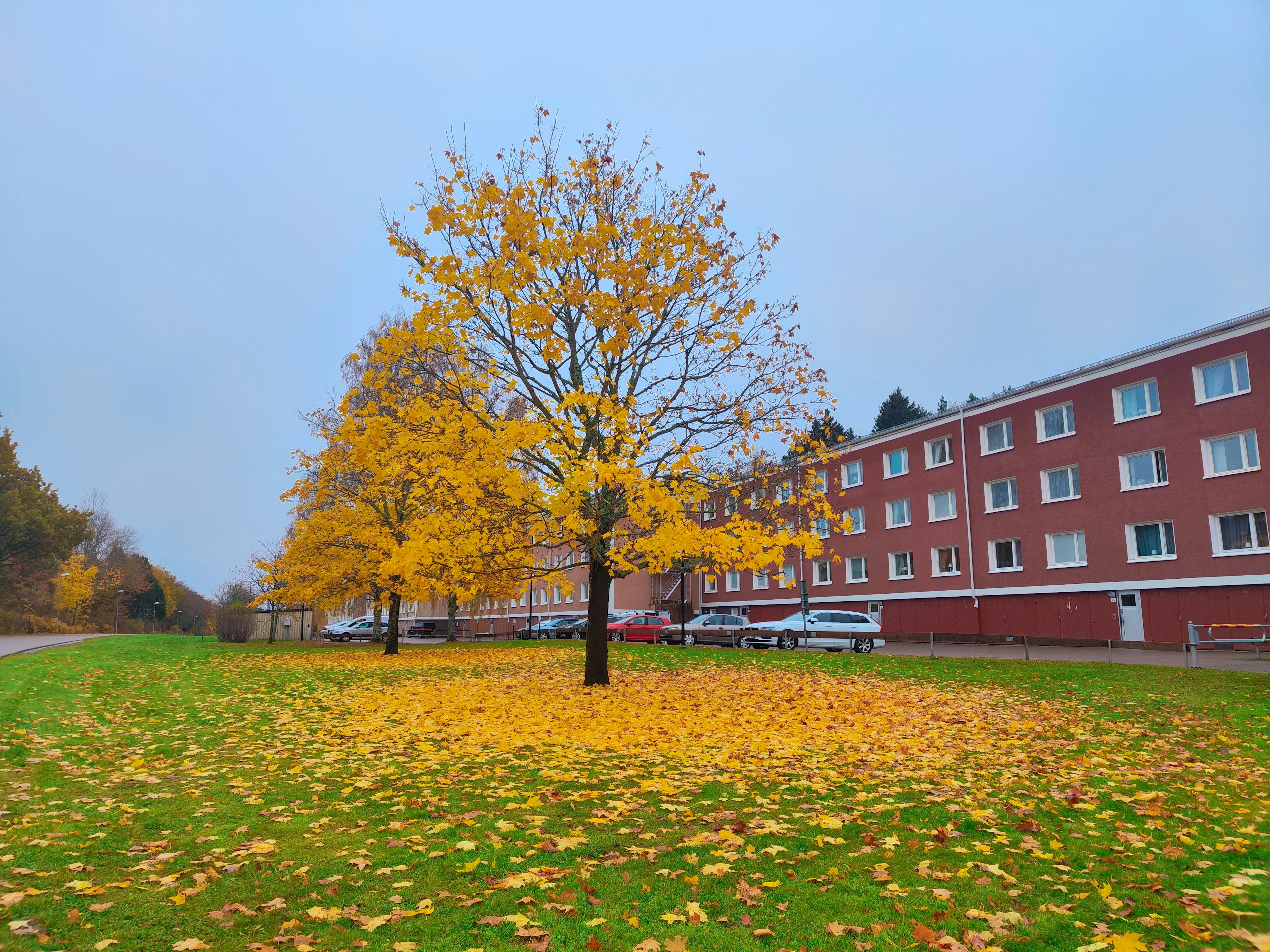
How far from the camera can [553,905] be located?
4574 mm

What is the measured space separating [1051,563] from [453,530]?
1135 inches

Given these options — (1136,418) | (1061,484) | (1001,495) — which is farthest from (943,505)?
(1136,418)

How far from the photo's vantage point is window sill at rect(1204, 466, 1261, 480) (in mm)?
27500

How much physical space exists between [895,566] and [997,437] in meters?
8.90

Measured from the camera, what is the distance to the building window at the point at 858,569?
4388 centimetres

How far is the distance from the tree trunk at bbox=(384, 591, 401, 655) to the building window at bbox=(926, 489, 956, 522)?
2671 centimetres

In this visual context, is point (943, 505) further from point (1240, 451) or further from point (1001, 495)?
point (1240, 451)

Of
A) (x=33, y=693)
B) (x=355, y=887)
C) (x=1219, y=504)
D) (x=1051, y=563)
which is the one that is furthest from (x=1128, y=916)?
(x=1051, y=563)

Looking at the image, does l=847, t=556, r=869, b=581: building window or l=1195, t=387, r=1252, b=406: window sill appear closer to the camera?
l=1195, t=387, r=1252, b=406: window sill

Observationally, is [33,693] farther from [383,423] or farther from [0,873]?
[0,873]

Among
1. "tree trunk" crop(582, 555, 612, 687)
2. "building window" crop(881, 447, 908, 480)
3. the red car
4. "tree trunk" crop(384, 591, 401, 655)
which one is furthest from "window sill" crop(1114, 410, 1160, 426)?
"tree trunk" crop(384, 591, 401, 655)

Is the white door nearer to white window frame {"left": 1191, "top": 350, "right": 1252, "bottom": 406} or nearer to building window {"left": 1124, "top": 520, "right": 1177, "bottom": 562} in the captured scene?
building window {"left": 1124, "top": 520, "right": 1177, "bottom": 562}

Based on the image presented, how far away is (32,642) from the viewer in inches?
1346

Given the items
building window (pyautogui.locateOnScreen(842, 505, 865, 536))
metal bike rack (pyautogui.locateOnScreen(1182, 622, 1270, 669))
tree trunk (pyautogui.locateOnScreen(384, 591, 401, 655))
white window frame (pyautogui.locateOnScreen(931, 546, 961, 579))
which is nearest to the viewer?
metal bike rack (pyautogui.locateOnScreen(1182, 622, 1270, 669))
